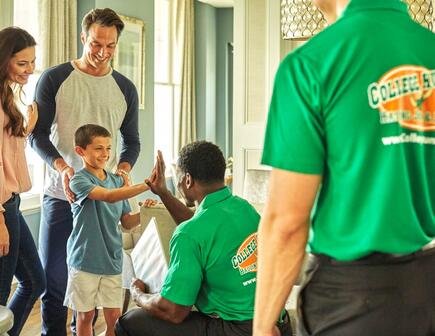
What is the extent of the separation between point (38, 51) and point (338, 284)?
4.03 metres

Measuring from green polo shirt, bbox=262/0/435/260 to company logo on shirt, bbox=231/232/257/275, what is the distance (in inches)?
31.0

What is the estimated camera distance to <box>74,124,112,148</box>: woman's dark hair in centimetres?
256

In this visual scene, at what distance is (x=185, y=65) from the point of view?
25.1 ft

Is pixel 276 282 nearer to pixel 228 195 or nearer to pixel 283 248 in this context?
pixel 283 248

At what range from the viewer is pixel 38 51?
187 inches

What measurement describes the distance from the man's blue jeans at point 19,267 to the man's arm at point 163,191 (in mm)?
520

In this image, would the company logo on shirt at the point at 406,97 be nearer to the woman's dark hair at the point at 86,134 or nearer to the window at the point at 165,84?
the woman's dark hair at the point at 86,134

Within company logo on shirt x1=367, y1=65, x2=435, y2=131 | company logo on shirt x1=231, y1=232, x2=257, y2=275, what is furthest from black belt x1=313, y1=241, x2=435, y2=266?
company logo on shirt x1=231, y1=232, x2=257, y2=275

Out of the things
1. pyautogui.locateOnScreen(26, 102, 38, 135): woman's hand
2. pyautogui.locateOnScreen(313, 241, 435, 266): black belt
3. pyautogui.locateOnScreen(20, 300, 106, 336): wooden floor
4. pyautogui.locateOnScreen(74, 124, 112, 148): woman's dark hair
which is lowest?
pyautogui.locateOnScreen(20, 300, 106, 336): wooden floor

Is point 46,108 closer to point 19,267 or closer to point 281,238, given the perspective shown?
point 19,267

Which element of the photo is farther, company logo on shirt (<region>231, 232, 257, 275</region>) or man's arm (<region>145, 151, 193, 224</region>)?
man's arm (<region>145, 151, 193, 224</region>)

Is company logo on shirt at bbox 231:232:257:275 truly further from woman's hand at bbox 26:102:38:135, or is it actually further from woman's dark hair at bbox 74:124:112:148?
woman's hand at bbox 26:102:38:135

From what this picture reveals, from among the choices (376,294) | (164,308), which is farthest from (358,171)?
(164,308)

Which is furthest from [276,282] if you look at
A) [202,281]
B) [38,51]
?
[38,51]
